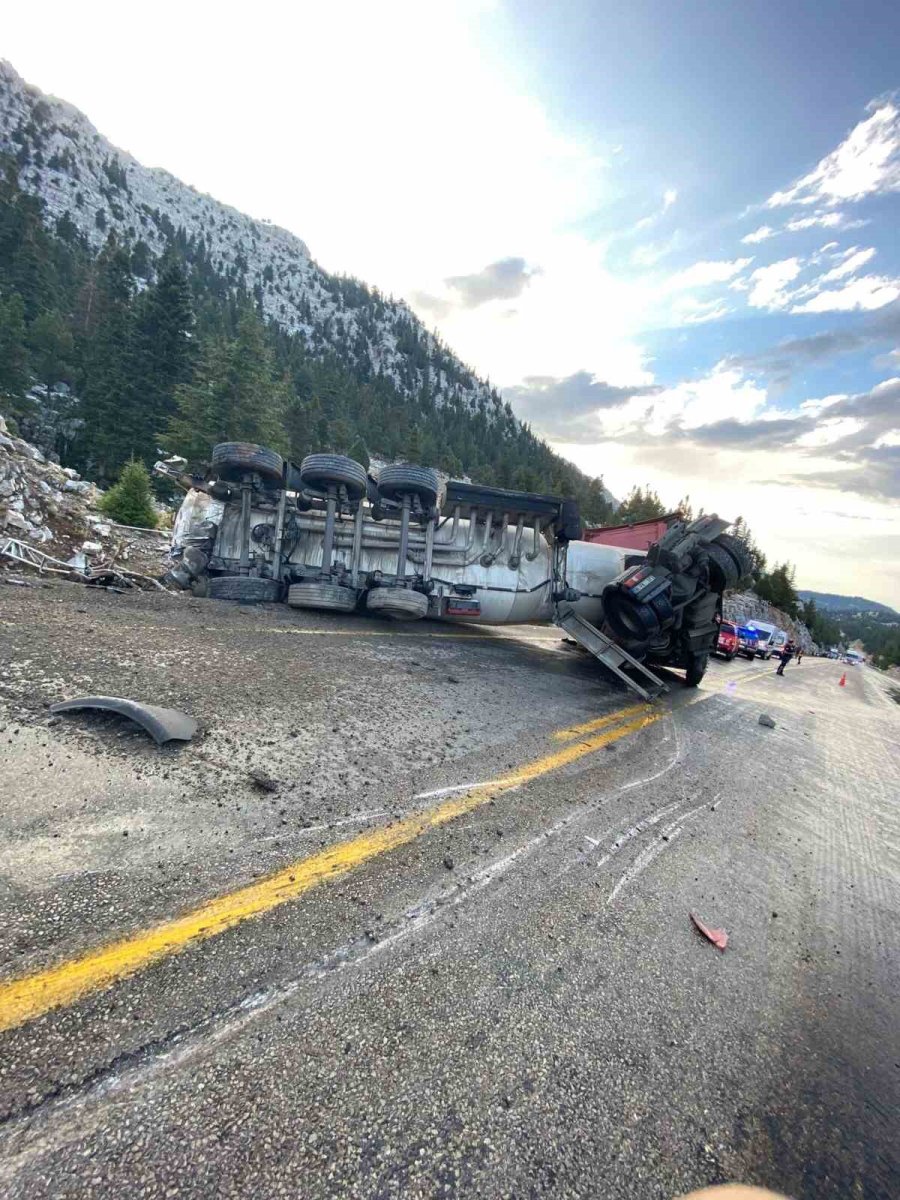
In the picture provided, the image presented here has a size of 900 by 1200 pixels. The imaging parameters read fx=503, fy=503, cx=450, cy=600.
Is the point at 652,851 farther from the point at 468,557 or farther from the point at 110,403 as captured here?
the point at 110,403

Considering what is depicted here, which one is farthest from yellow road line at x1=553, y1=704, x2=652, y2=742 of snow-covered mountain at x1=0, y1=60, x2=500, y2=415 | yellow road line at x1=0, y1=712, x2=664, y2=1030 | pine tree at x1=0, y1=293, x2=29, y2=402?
snow-covered mountain at x1=0, y1=60, x2=500, y2=415

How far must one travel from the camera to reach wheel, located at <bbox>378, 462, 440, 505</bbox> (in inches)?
318

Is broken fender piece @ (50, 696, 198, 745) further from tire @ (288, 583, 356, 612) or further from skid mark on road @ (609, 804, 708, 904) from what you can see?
tire @ (288, 583, 356, 612)

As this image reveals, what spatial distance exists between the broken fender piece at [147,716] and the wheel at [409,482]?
5562 millimetres

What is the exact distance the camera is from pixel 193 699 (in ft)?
12.5

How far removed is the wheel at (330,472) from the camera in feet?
25.6

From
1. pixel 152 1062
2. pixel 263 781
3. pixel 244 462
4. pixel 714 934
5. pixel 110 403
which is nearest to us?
pixel 152 1062

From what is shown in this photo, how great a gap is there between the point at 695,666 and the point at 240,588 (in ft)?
25.9

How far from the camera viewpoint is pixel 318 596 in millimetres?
7758

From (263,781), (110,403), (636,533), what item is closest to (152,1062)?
(263,781)

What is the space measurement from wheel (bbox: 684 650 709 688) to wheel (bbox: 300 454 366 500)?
639cm

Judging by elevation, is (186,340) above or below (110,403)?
above

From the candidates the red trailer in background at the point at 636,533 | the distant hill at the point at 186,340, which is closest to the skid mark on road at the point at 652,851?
the red trailer in background at the point at 636,533

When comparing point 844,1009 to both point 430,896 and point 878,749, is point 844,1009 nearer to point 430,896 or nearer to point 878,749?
point 430,896
